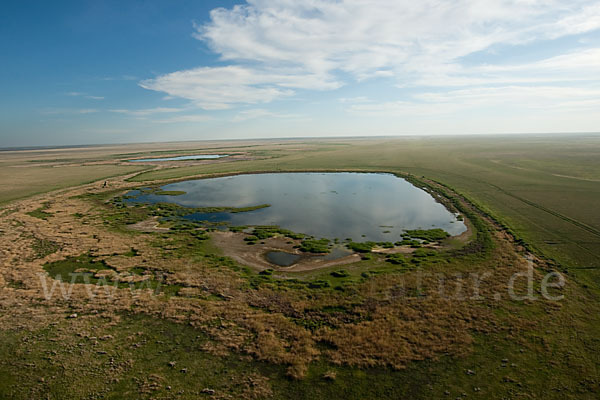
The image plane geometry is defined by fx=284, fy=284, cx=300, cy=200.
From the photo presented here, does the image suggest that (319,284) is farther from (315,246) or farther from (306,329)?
(315,246)

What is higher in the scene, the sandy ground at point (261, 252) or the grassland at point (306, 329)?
the sandy ground at point (261, 252)

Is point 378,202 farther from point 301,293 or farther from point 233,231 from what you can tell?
point 301,293

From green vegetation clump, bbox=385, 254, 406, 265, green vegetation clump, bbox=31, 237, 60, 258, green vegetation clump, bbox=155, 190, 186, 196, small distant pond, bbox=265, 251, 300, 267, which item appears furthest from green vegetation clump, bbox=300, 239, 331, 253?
green vegetation clump, bbox=155, 190, 186, 196

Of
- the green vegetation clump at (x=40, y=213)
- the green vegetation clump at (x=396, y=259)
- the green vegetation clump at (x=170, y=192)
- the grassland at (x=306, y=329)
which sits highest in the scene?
the green vegetation clump at (x=170, y=192)

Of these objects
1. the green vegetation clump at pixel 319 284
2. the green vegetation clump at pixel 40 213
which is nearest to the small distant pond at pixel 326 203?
the green vegetation clump at pixel 319 284

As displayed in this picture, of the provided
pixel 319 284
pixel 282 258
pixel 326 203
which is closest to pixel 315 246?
pixel 282 258

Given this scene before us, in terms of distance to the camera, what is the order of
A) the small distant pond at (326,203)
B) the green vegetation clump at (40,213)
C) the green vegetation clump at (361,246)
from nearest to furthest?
the green vegetation clump at (361,246), the small distant pond at (326,203), the green vegetation clump at (40,213)

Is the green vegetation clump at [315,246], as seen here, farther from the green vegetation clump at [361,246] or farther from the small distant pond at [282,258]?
the green vegetation clump at [361,246]
